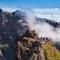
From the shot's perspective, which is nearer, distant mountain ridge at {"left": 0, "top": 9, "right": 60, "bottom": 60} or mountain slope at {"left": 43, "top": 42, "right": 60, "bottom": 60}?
mountain slope at {"left": 43, "top": 42, "right": 60, "bottom": 60}

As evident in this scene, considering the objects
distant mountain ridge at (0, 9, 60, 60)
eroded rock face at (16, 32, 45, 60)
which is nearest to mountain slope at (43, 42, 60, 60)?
eroded rock face at (16, 32, 45, 60)

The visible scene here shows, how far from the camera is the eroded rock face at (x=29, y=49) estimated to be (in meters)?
13.8

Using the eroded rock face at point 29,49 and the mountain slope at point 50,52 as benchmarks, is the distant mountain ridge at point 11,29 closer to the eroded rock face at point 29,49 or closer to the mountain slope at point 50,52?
the eroded rock face at point 29,49

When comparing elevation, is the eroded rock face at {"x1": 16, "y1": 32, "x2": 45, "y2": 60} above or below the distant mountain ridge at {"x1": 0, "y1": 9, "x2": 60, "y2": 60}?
below

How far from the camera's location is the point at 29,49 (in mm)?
13922

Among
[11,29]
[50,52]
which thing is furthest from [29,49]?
[11,29]

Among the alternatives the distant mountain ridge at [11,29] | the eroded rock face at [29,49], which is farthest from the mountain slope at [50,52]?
the distant mountain ridge at [11,29]

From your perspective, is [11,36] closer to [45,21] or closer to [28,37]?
[28,37]

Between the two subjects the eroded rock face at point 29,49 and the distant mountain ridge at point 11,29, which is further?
the distant mountain ridge at point 11,29

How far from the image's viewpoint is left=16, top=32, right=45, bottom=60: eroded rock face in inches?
542

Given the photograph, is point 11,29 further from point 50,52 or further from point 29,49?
point 50,52

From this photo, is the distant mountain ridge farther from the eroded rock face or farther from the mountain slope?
the mountain slope

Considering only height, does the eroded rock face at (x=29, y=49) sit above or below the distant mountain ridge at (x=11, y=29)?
below

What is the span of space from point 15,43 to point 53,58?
5.83ft
